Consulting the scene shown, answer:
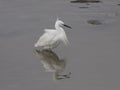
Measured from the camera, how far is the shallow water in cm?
1165

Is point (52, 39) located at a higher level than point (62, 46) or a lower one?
higher

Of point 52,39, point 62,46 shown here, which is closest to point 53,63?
point 52,39

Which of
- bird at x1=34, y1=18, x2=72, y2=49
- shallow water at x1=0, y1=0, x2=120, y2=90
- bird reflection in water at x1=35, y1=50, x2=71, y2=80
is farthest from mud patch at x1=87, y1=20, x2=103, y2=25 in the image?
bird reflection in water at x1=35, y1=50, x2=71, y2=80

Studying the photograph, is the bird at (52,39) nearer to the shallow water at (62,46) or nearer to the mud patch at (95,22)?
the shallow water at (62,46)

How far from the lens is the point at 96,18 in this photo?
52.5ft

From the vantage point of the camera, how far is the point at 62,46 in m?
13.8

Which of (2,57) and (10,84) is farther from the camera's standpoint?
(2,57)

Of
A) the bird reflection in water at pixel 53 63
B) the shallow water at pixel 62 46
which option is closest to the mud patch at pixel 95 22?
the shallow water at pixel 62 46

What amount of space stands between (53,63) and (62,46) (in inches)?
41.2

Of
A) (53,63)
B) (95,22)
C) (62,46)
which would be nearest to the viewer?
(53,63)

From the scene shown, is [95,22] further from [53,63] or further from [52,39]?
[53,63]

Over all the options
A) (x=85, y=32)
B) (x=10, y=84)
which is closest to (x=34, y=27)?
(x=85, y=32)

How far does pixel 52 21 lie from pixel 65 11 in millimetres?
1096

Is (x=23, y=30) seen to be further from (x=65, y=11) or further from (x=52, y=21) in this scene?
(x=65, y=11)
